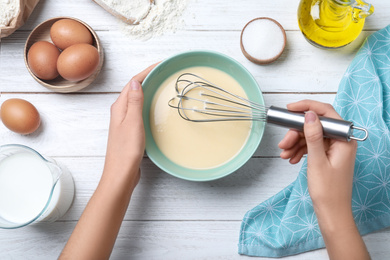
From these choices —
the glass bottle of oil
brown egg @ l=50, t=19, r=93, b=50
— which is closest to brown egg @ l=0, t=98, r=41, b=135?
brown egg @ l=50, t=19, r=93, b=50

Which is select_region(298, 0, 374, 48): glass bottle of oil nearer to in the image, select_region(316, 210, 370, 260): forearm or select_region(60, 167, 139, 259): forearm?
select_region(316, 210, 370, 260): forearm

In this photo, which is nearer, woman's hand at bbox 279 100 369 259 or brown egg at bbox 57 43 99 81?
woman's hand at bbox 279 100 369 259

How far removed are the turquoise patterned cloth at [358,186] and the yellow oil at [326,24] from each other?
0.07 meters

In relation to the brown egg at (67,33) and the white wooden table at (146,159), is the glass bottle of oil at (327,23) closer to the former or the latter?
the white wooden table at (146,159)

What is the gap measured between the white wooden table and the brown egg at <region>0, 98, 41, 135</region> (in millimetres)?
51

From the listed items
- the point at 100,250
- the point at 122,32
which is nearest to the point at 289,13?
the point at 122,32

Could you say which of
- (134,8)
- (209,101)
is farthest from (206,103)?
(134,8)

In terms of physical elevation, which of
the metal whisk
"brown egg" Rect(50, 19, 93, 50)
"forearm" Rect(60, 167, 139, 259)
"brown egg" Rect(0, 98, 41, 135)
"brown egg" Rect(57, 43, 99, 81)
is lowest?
"forearm" Rect(60, 167, 139, 259)

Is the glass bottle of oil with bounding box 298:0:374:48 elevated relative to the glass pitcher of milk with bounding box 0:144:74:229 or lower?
elevated

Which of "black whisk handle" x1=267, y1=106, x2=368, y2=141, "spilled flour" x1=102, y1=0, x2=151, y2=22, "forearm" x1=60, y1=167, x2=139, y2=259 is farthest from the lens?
"spilled flour" x1=102, y1=0, x2=151, y2=22

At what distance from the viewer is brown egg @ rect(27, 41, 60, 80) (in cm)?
86

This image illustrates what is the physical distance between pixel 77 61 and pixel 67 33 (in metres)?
0.08

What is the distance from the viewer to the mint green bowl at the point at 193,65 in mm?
850

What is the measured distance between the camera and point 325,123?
0.71 meters
